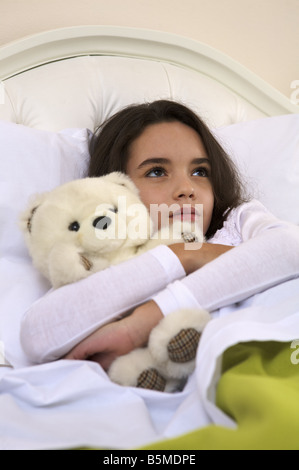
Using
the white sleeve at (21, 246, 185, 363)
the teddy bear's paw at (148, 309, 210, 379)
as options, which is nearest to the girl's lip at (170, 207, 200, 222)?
the white sleeve at (21, 246, 185, 363)

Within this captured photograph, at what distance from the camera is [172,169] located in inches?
46.1

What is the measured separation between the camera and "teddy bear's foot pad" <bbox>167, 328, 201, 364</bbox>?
0.72m

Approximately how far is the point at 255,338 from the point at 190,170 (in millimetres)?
606

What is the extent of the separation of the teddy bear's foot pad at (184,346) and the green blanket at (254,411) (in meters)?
0.05

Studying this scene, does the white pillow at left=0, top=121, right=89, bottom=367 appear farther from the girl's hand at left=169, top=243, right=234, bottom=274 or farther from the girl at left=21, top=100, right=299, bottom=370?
the girl's hand at left=169, top=243, right=234, bottom=274

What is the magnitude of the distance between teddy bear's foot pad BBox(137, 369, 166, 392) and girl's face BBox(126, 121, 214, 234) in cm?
40

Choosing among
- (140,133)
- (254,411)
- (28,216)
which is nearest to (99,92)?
(140,133)

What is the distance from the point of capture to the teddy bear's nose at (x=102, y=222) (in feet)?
2.81

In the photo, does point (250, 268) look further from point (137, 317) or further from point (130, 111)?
point (130, 111)

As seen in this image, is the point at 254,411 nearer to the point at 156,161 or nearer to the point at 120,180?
the point at 120,180

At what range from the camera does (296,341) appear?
2.44 feet

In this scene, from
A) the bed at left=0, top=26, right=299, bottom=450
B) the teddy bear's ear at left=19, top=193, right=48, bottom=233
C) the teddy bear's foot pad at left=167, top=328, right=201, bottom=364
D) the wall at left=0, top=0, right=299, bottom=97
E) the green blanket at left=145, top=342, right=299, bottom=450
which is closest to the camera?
the green blanket at left=145, top=342, right=299, bottom=450

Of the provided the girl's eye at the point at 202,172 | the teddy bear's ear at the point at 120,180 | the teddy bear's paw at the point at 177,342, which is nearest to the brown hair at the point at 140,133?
the girl's eye at the point at 202,172

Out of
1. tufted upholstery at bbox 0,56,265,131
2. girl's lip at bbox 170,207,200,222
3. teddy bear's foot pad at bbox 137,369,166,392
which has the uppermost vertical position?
tufted upholstery at bbox 0,56,265,131
